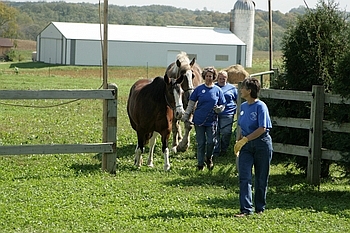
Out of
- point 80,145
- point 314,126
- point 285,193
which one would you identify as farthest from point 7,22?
point 285,193

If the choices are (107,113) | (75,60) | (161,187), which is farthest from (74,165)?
(75,60)

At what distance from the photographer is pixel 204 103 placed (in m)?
12.2

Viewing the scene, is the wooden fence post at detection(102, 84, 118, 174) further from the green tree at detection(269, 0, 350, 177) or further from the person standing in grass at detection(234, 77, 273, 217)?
the person standing in grass at detection(234, 77, 273, 217)

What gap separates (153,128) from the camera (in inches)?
500

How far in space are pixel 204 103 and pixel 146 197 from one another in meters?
3.03

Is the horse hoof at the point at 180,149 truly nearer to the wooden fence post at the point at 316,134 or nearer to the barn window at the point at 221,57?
the wooden fence post at the point at 316,134

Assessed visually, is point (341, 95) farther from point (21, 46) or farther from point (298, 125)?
point (21, 46)

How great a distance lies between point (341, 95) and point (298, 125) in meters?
1.09

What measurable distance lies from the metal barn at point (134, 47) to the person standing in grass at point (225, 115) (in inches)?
2248

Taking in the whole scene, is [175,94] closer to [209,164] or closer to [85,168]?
[209,164]

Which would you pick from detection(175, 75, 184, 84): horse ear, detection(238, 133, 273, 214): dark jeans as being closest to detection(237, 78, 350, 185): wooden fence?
detection(175, 75, 184, 84): horse ear

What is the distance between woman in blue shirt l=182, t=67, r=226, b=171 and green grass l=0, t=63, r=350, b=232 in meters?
0.52

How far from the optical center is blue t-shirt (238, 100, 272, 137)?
336 inches

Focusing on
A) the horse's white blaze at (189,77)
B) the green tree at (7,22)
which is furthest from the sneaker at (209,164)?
the green tree at (7,22)
